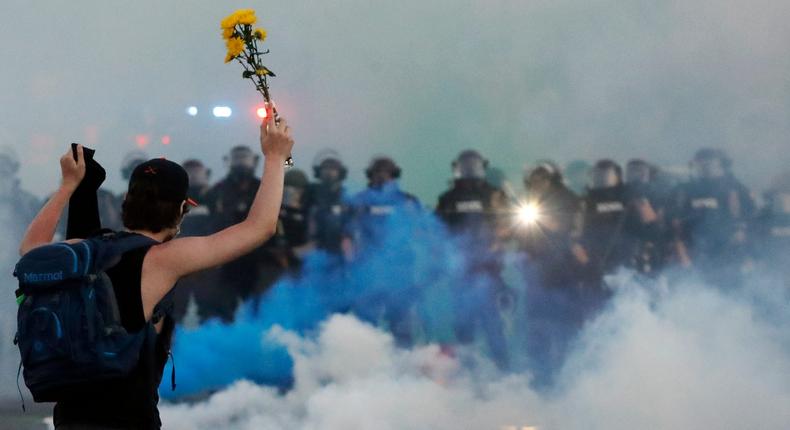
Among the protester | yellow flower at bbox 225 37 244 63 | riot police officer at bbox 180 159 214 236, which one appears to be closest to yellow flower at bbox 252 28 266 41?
yellow flower at bbox 225 37 244 63

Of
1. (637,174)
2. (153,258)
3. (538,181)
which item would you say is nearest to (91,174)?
(153,258)

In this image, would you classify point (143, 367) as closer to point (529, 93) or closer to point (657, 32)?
point (529, 93)

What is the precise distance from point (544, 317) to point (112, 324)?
15.4 feet

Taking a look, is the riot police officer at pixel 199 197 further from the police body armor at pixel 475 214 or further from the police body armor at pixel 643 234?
the police body armor at pixel 643 234

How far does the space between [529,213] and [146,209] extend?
14.7 ft

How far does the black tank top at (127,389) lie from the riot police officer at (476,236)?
444 centimetres

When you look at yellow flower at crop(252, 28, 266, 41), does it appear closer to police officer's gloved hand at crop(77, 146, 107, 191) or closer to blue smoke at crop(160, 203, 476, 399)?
police officer's gloved hand at crop(77, 146, 107, 191)

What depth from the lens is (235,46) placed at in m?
1.99

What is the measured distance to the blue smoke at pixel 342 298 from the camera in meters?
5.94

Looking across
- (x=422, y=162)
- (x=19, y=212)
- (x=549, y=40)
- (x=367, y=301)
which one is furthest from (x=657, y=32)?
(x=19, y=212)

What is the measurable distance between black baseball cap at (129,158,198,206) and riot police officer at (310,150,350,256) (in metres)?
4.37

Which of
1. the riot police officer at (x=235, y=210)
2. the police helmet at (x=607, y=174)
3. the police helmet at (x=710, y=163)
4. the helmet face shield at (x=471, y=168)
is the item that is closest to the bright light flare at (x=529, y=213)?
the helmet face shield at (x=471, y=168)

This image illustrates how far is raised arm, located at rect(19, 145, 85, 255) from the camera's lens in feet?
6.01

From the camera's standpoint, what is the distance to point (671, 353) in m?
5.54
